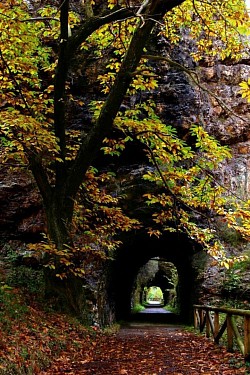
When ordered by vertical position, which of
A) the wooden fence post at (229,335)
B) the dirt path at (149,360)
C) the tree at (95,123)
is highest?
the tree at (95,123)

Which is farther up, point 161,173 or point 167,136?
point 167,136

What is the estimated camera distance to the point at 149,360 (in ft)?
23.7

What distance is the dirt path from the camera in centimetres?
608

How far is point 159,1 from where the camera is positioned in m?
7.11

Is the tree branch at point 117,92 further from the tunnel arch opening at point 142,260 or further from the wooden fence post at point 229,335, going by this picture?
the tunnel arch opening at point 142,260

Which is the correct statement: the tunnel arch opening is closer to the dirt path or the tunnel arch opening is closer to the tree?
the tree

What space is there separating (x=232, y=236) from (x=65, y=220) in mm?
8677

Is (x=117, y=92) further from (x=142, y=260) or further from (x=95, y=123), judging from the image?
(x=142, y=260)

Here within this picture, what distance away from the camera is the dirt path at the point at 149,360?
608 cm

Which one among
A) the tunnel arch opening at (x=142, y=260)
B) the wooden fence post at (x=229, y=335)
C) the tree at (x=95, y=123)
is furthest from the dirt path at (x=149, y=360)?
the tunnel arch opening at (x=142, y=260)

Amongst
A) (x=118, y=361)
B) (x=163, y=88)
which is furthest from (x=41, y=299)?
(x=163, y=88)

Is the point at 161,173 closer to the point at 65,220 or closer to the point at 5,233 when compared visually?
the point at 65,220

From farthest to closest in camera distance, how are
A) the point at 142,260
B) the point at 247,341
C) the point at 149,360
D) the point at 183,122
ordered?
the point at 142,260 < the point at 183,122 < the point at 149,360 < the point at 247,341

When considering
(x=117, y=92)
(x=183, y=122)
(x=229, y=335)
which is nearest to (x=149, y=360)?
(x=229, y=335)
